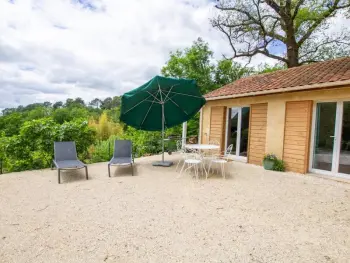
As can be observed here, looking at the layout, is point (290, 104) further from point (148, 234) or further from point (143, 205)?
point (148, 234)

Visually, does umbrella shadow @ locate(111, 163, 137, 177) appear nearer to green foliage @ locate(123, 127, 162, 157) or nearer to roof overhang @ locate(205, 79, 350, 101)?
green foliage @ locate(123, 127, 162, 157)

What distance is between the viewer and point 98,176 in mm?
6227

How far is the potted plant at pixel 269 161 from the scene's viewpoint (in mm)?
7414

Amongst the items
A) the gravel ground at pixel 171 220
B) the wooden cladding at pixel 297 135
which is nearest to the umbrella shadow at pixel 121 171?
the gravel ground at pixel 171 220

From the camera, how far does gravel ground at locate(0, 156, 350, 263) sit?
2.67 metres

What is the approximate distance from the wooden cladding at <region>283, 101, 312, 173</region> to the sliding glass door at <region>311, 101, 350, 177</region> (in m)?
0.22

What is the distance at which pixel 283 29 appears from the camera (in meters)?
14.6

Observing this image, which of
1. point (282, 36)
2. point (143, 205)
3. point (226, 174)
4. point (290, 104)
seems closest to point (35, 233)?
point (143, 205)

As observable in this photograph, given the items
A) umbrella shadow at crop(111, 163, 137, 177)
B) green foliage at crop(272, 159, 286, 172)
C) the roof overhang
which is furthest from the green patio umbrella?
green foliage at crop(272, 159, 286, 172)

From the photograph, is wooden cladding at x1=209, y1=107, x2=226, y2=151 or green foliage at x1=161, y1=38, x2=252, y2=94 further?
green foliage at x1=161, y1=38, x2=252, y2=94

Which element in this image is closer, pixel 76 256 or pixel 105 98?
pixel 76 256

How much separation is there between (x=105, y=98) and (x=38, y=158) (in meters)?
49.6

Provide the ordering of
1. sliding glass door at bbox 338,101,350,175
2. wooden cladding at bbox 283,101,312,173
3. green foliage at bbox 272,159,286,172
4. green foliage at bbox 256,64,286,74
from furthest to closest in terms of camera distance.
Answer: green foliage at bbox 256,64,286,74
green foliage at bbox 272,159,286,172
wooden cladding at bbox 283,101,312,173
sliding glass door at bbox 338,101,350,175

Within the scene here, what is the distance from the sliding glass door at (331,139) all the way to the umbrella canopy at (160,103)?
147 inches
